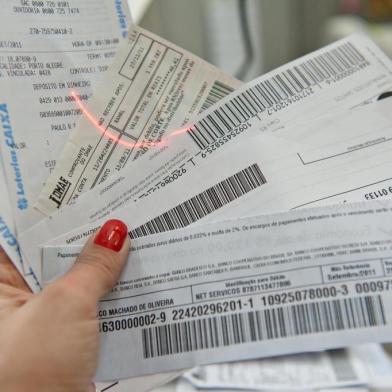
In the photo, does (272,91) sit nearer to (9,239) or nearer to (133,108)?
(133,108)

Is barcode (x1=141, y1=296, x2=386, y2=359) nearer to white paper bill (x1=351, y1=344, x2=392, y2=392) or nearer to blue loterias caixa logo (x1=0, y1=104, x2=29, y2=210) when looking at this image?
white paper bill (x1=351, y1=344, x2=392, y2=392)

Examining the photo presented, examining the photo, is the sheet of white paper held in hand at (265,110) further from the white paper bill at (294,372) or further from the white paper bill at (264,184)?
the white paper bill at (294,372)

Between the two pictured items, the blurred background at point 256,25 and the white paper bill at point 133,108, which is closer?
the white paper bill at point 133,108

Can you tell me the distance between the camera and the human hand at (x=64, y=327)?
1.06 feet

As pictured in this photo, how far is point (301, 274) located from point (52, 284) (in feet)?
0.57

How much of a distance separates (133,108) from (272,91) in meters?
0.12

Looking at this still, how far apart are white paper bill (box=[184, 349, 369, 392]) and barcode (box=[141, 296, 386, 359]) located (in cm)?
2

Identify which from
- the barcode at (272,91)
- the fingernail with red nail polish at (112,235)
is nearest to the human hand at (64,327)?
the fingernail with red nail polish at (112,235)

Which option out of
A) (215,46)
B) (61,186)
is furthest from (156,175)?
(215,46)

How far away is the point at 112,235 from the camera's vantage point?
36 cm

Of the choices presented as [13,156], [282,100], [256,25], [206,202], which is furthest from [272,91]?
[256,25]

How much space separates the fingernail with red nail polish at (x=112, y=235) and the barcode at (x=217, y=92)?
124 millimetres

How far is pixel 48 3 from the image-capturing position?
41 cm

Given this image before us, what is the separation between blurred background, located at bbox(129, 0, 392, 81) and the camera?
65cm
